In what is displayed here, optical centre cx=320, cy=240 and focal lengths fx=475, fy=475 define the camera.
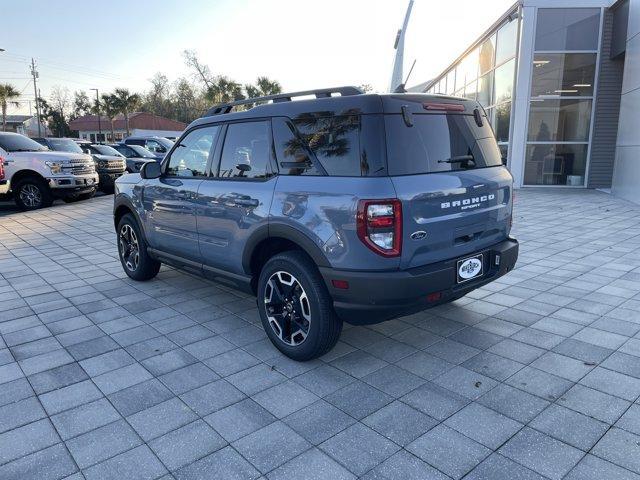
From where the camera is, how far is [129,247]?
5.55m

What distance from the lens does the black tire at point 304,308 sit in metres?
3.18

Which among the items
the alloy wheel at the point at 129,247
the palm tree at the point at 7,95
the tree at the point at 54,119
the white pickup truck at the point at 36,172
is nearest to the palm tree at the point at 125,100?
the palm tree at the point at 7,95

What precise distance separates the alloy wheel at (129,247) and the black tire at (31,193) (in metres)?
7.91

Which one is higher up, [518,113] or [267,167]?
[518,113]

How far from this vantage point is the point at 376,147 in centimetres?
291

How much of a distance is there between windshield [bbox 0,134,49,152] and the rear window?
11959mm

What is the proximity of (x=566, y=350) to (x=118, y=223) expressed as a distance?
4.83m

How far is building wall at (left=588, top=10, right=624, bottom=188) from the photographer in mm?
13594

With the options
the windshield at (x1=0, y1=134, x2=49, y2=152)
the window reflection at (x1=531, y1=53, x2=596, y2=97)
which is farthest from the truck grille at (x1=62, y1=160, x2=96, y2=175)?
the window reflection at (x1=531, y1=53, x2=596, y2=97)

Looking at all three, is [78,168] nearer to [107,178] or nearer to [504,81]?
[107,178]

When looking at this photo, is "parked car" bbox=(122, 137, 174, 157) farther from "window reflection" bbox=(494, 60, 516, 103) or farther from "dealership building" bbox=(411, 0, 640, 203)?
"dealership building" bbox=(411, 0, 640, 203)

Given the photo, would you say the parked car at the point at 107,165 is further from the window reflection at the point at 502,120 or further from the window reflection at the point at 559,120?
the window reflection at the point at 559,120

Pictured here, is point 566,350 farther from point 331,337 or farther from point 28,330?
point 28,330

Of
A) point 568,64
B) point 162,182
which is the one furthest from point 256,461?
point 568,64
